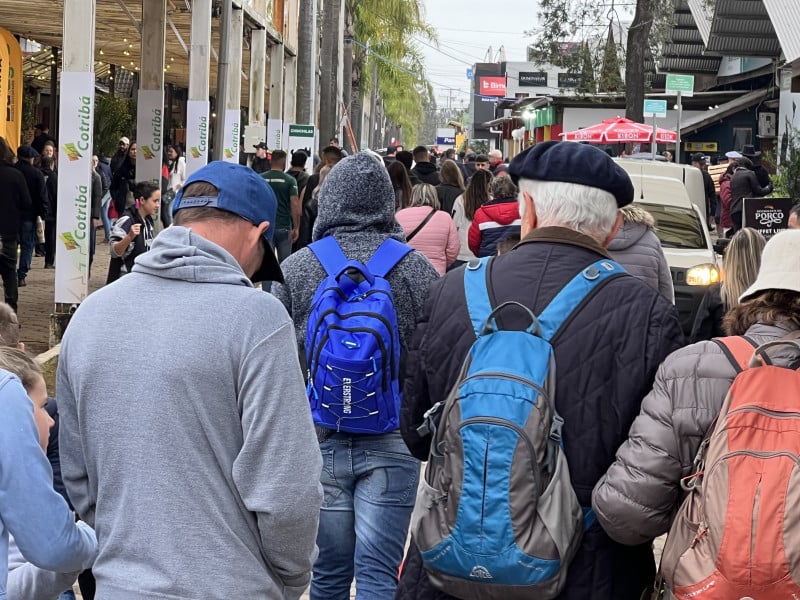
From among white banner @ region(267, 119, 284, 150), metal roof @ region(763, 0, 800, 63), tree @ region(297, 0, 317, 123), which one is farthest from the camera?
white banner @ region(267, 119, 284, 150)

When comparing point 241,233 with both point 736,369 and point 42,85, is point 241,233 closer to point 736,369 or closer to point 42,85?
point 736,369

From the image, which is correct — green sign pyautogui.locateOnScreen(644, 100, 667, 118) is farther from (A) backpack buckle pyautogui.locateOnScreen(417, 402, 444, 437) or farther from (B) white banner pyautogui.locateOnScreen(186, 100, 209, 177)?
(A) backpack buckle pyautogui.locateOnScreen(417, 402, 444, 437)

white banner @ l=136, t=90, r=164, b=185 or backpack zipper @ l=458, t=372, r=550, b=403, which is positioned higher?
white banner @ l=136, t=90, r=164, b=185

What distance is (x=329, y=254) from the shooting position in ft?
15.4

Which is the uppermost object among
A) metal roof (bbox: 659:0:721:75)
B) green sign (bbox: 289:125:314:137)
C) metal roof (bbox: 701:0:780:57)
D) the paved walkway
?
metal roof (bbox: 659:0:721:75)

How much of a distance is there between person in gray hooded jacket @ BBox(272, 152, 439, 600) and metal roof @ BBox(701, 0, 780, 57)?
33.7 metres

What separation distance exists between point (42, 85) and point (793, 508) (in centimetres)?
3594

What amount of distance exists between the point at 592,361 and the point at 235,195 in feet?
3.17

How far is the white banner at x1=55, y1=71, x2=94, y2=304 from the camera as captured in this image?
12914mm

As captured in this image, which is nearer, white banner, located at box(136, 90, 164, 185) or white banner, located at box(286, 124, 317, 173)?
white banner, located at box(136, 90, 164, 185)

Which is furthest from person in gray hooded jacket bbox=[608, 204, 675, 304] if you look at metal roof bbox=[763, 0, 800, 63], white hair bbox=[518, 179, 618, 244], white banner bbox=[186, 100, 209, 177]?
metal roof bbox=[763, 0, 800, 63]

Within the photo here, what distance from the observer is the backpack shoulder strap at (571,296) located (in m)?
3.24

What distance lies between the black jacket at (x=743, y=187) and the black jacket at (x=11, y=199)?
13447 millimetres

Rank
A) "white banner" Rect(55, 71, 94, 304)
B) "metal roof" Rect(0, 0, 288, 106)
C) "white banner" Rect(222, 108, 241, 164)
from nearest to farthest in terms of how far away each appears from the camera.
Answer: "white banner" Rect(55, 71, 94, 304)
"white banner" Rect(222, 108, 241, 164)
"metal roof" Rect(0, 0, 288, 106)
